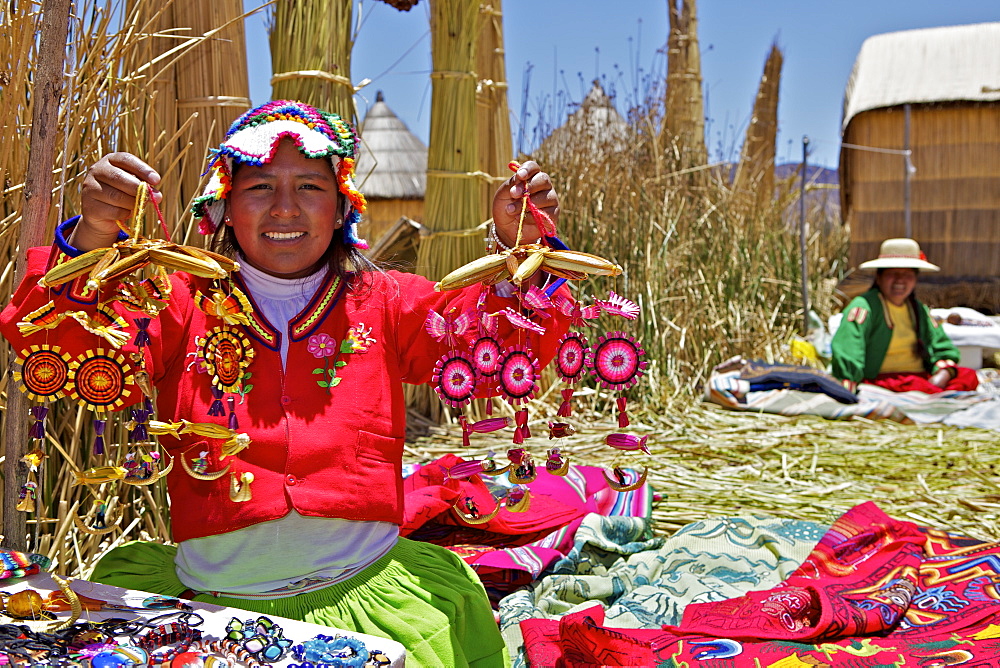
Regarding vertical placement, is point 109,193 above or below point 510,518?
above

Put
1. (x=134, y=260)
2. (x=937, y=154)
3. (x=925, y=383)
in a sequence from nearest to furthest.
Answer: (x=134, y=260) < (x=925, y=383) < (x=937, y=154)

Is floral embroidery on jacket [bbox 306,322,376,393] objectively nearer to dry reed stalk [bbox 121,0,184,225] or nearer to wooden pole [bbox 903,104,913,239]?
dry reed stalk [bbox 121,0,184,225]

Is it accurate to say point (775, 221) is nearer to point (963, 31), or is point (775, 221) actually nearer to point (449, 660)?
point (963, 31)

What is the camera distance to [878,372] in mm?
5266

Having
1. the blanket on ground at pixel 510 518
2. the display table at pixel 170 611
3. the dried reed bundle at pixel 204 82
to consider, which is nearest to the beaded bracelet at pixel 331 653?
the display table at pixel 170 611

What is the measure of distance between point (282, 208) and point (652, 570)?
1546 mm

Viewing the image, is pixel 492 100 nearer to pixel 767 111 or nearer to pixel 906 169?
pixel 906 169

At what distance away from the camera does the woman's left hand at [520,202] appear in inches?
61.6

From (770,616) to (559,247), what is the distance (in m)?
1.07

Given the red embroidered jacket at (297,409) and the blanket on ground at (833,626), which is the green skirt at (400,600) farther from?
the blanket on ground at (833,626)

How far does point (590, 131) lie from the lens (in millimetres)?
5562

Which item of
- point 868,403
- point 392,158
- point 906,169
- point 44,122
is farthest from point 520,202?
point 392,158

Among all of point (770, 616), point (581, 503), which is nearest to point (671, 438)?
point (581, 503)

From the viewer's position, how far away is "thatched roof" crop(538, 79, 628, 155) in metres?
5.42
